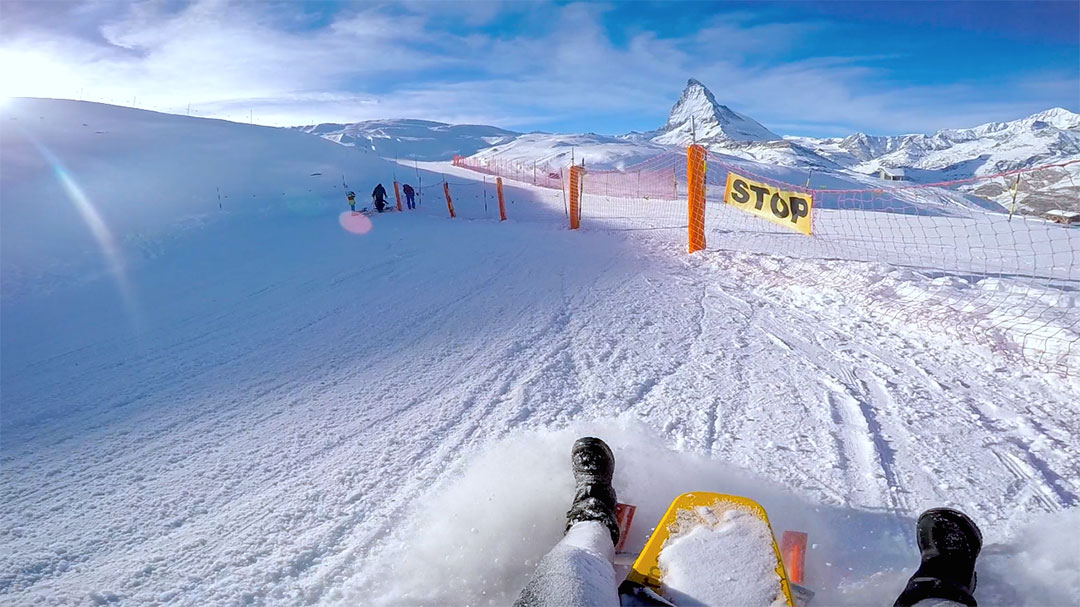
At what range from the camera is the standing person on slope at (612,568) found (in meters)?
1.98

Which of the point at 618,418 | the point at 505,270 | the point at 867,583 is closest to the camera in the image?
the point at 867,583

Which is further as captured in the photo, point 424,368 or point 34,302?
point 34,302

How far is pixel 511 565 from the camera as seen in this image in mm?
2584

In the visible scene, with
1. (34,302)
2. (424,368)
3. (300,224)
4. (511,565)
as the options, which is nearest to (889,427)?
(511,565)

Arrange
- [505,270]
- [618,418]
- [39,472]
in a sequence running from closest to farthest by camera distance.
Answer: [39,472] < [618,418] < [505,270]

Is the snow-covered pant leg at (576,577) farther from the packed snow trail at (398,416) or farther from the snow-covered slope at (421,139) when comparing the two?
the snow-covered slope at (421,139)

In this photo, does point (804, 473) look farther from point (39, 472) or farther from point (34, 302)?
point (34, 302)

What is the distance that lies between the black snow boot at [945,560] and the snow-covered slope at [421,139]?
97601 millimetres

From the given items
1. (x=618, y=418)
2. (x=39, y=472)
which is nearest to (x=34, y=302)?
(x=39, y=472)

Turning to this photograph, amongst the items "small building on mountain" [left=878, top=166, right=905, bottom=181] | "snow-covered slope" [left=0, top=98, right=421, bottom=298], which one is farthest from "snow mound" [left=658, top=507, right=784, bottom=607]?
"small building on mountain" [left=878, top=166, right=905, bottom=181]

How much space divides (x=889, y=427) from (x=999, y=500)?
2.85 ft

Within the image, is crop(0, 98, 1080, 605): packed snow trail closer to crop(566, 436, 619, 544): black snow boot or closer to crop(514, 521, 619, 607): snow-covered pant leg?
crop(566, 436, 619, 544): black snow boot

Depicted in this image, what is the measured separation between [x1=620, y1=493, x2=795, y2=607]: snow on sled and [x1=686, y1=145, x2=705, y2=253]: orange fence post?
7.80 m

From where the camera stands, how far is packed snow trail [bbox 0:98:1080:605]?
8.63 ft
